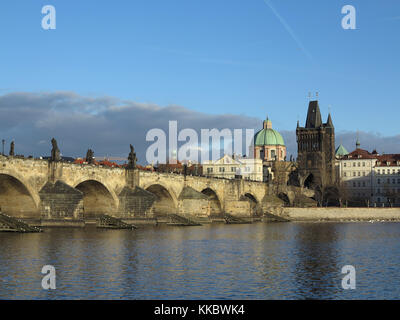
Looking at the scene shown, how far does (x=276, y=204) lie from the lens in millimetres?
92438

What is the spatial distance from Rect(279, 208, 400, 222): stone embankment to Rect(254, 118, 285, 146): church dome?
69329mm

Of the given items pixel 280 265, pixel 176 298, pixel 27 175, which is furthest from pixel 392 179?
pixel 176 298

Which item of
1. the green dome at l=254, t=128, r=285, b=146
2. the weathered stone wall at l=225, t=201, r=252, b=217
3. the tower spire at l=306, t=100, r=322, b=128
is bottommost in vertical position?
the weathered stone wall at l=225, t=201, r=252, b=217

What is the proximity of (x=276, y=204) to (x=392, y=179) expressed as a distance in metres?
49.8

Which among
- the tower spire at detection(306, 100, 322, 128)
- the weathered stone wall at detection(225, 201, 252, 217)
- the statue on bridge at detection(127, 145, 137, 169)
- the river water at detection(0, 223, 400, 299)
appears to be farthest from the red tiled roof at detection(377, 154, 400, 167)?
the river water at detection(0, 223, 400, 299)

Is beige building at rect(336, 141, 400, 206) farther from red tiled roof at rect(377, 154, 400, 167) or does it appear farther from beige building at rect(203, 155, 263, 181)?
beige building at rect(203, 155, 263, 181)

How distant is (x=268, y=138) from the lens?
161750 mm

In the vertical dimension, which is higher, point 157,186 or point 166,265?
point 157,186

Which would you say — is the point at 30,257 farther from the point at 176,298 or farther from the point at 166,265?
the point at 176,298

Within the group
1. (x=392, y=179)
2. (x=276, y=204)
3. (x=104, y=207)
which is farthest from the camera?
(x=392, y=179)

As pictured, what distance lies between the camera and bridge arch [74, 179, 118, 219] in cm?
5816

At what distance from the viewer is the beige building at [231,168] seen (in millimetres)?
137000
